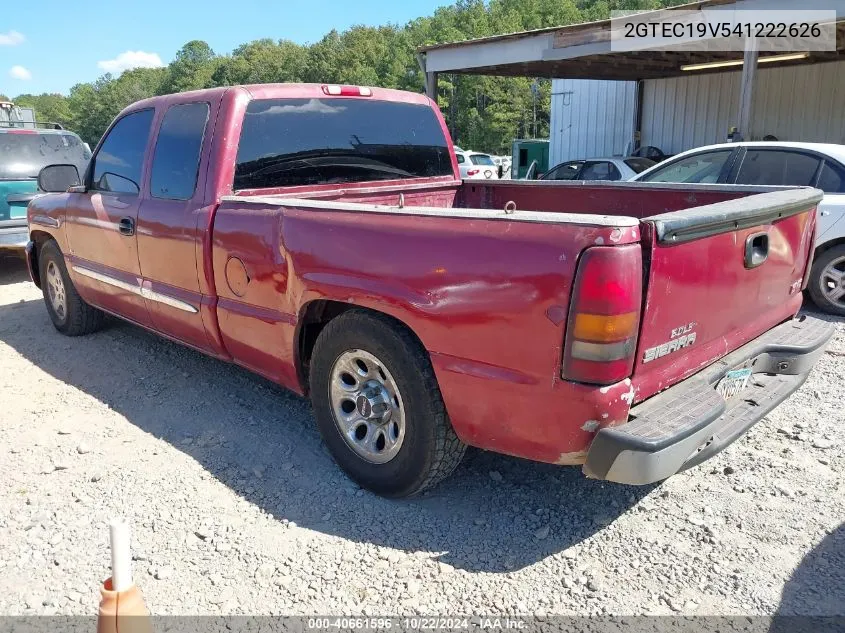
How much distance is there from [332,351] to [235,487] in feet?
2.87

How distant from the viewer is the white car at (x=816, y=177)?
6.36m

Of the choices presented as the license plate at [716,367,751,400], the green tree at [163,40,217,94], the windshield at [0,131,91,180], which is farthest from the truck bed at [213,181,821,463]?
the green tree at [163,40,217,94]

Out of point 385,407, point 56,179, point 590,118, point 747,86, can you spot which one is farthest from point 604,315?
point 590,118

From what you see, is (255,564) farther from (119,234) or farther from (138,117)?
(138,117)

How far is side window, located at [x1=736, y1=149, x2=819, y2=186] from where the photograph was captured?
21.4ft

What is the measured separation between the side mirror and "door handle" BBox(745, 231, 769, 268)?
4787 mm

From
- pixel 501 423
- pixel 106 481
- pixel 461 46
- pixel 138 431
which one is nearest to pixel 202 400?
Result: pixel 138 431

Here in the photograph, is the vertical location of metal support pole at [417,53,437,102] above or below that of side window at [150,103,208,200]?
above

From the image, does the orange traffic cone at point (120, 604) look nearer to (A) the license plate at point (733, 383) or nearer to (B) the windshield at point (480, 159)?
(A) the license plate at point (733, 383)

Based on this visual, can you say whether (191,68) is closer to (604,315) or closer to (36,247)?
(36,247)

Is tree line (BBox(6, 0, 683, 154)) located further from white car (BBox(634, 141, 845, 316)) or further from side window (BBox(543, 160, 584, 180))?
white car (BBox(634, 141, 845, 316))

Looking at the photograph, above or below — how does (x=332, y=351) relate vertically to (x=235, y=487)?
above

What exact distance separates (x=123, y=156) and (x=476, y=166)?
1450 cm

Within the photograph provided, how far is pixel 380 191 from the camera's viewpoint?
14.6 feet
